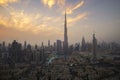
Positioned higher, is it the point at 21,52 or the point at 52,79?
the point at 21,52

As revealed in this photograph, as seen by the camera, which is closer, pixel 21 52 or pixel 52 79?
pixel 52 79

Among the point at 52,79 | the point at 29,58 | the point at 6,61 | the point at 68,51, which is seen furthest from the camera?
the point at 68,51

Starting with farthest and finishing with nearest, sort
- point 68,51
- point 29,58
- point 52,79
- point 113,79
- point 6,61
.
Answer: point 68,51
point 29,58
point 6,61
point 113,79
point 52,79

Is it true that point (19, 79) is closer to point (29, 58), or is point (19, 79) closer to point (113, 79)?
point (113, 79)

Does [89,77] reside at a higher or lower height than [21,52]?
lower

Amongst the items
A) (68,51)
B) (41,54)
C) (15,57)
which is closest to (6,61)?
(15,57)

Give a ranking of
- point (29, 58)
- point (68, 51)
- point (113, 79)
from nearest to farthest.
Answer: point (113, 79) → point (29, 58) → point (68, 51)

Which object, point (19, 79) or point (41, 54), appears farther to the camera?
point (41, 54)

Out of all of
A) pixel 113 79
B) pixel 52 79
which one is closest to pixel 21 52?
pixel 52 79

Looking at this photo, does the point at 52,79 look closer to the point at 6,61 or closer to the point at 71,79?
the point at 71,79
